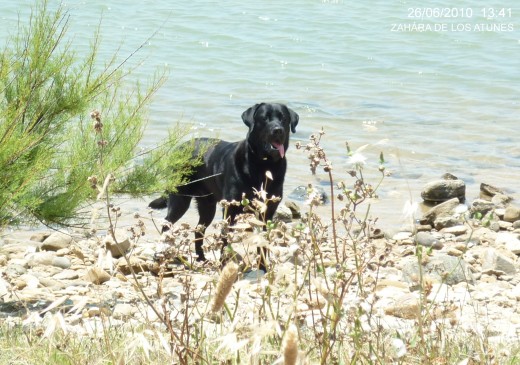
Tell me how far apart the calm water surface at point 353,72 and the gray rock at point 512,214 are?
1.03 meters

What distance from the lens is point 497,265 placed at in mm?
7195

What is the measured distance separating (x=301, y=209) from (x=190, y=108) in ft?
16.2

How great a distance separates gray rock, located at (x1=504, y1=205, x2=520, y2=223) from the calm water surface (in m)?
1.03

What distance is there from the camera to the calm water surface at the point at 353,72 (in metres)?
11.9

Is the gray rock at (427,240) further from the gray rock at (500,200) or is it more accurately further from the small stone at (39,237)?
the small stone at (39,237)

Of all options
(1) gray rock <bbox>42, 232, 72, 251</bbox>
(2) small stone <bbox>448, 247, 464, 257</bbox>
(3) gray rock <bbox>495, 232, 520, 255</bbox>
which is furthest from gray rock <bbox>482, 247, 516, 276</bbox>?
(1) gray rock <bbox>42, 232, 72, 251</bbox>

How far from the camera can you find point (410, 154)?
12.1 m

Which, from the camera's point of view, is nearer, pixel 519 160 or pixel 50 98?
pixel 50 98

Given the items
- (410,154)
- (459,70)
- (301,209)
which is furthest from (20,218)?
(459,70)

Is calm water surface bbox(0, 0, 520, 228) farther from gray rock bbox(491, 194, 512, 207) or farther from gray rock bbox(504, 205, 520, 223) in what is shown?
gray rock bbox(504, 205, 520, 223)

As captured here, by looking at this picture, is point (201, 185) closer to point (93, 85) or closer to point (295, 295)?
point (93, 85)

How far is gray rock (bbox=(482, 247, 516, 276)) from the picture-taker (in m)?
7.16

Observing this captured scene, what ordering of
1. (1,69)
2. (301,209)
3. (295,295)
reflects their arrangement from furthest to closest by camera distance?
1. (301,209)
2. (1,69)
3. (295,295)

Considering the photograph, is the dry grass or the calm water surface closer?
the dry grass
